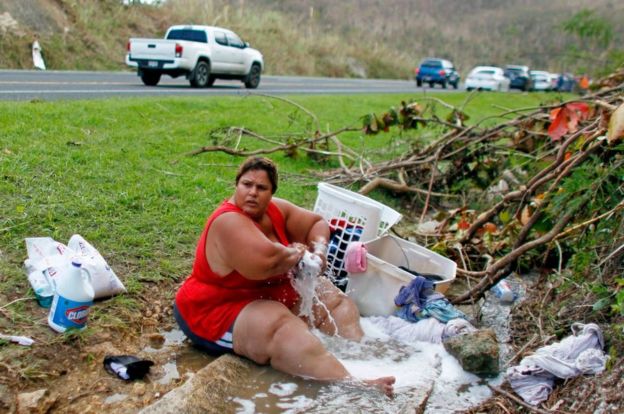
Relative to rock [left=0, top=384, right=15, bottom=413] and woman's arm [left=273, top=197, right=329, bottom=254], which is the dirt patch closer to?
rock [left=0, top=384, right=15, bottom=413]

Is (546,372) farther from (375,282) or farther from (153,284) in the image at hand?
(153,284)

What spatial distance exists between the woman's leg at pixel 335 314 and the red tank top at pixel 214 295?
46cm

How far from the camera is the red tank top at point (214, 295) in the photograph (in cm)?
357

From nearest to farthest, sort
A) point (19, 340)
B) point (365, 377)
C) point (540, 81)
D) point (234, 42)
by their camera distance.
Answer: point (19, 340) → point (365, 377) → point (234, 42) → point (540, 81)

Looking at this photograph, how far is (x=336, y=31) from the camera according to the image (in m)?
45.9

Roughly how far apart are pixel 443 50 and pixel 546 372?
58.1 meters

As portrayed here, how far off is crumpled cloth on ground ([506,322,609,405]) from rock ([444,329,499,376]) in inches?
6.8

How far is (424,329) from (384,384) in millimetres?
772

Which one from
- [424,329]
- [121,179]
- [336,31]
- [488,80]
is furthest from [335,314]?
[336,31]

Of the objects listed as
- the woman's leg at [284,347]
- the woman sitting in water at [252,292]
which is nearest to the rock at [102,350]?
the woman sitting in water at [252,292]

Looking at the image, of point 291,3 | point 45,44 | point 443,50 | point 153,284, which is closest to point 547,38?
point 443,50

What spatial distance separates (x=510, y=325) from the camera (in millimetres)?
4508

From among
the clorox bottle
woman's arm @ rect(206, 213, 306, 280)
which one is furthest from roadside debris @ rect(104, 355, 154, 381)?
woman's arm @ rect(206, 213, 306, 280)

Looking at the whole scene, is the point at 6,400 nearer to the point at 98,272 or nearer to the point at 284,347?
the point at 98,272
